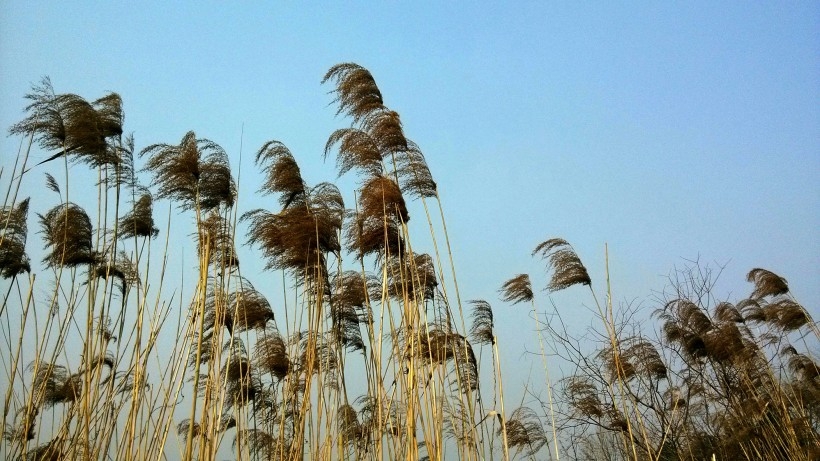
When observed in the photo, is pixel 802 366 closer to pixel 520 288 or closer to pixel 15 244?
pixel 520 288

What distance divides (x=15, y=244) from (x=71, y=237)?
0.38m

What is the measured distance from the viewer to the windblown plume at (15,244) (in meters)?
4.42

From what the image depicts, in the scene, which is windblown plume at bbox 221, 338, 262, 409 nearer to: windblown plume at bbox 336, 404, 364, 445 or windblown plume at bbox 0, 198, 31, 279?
windblown plume at bbox 336, 404, 364, 445

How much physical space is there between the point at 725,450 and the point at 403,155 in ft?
14.5

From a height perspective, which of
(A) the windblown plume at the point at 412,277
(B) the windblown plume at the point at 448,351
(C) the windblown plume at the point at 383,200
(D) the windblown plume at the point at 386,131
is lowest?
(B) the windblown plume at the point at 448,351

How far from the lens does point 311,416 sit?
14.3 feet

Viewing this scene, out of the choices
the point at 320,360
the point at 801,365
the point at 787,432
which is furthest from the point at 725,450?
the point at 320,360

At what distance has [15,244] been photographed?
14.7ft

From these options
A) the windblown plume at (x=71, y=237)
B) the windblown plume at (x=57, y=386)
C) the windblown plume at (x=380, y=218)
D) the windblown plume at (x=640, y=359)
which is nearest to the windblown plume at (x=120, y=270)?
the windblown plume at (x=71, y=237)

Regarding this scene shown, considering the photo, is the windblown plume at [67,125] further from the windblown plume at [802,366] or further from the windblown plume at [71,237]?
the windblown plume at [802,366]

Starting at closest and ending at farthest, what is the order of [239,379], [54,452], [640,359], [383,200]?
[54,452]
[383,200]
[239,379]
[640,359]

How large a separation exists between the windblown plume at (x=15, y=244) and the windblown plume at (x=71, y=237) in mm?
183

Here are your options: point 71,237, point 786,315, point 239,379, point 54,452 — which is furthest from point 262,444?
point 786,315

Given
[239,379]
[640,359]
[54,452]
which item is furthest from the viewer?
[640,359]
